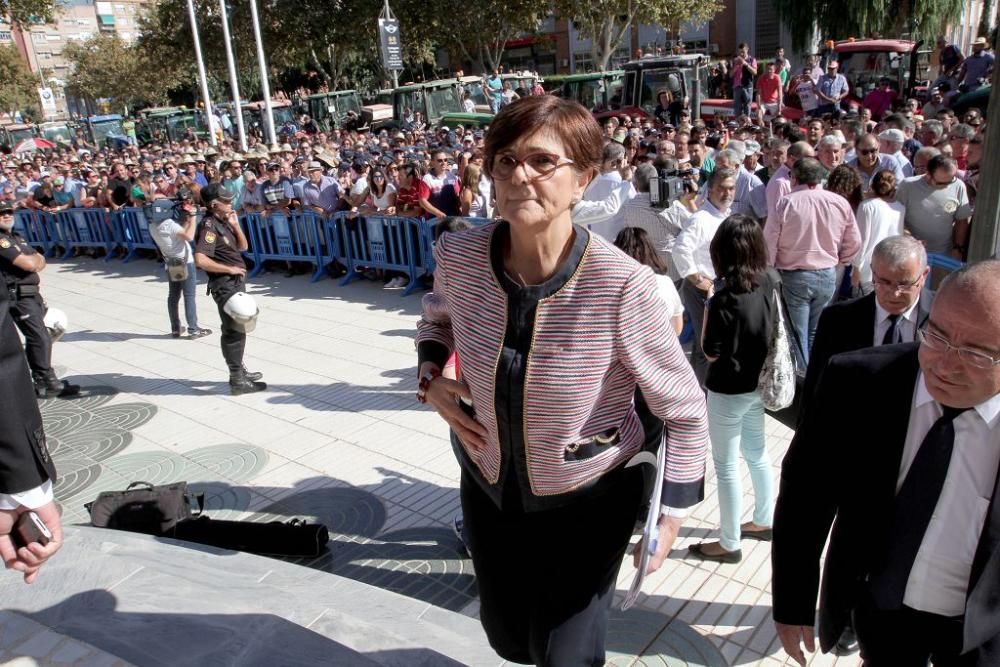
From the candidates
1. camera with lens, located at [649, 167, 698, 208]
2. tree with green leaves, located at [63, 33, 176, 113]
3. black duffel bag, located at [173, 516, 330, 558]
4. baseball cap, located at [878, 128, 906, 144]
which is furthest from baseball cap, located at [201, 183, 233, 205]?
tree with green leaves, located at [63, 33, 176, 113]

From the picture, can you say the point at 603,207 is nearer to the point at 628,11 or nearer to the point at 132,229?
the point at 132,229

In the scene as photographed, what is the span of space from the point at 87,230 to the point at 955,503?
54.8 ft

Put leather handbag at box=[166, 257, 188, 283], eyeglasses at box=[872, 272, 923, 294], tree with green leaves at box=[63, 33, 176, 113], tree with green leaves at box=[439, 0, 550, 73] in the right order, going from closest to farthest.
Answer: eyeglasses at box=[872, 272, 923, 294]
leather handbag at box=[166, 257, 188, 283]
tree with green leaves at box=[439, 0, 550, 73]
tree with green leaves at box=[63, 33, 176, 113]

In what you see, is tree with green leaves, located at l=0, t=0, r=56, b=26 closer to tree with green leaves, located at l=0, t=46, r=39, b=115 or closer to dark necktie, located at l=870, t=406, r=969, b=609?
tree with green leaves, located at l=0, t=46, r=39, b=115

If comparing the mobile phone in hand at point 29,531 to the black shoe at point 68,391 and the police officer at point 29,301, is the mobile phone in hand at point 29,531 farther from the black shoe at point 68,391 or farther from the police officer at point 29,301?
the black shoe at point 68,391

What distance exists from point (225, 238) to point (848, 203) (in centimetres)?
545

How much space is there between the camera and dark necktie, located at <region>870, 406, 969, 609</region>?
1.78 metres

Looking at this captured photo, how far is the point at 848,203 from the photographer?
6.18m

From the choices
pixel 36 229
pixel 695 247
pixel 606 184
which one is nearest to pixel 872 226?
pixel 695 247

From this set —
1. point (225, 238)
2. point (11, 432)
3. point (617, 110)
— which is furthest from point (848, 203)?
point (617, 110)

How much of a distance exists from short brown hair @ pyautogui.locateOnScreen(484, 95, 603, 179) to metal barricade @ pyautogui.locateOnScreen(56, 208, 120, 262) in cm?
1490

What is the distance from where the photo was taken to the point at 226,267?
6.92 meters

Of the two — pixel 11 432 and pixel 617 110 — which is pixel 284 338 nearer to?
pixel 11 432

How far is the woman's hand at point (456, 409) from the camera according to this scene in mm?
2109
